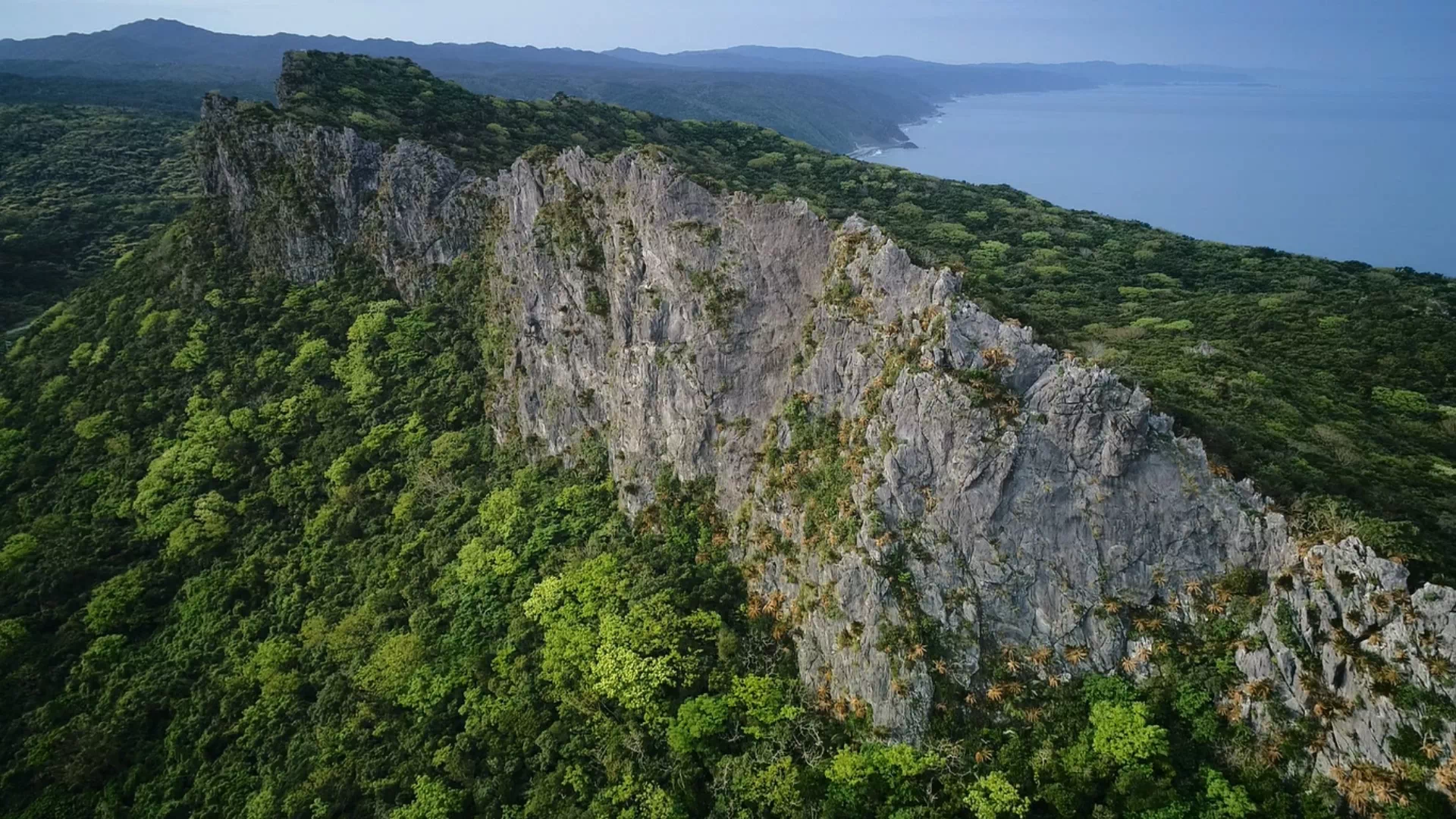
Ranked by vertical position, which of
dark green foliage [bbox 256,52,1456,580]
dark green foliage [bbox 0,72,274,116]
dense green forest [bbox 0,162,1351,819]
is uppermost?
dark green foliage [bbox 0,72,274,116]

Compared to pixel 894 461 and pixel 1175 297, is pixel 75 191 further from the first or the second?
pixel 1175 297

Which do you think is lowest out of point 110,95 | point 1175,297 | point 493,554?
point 493,554

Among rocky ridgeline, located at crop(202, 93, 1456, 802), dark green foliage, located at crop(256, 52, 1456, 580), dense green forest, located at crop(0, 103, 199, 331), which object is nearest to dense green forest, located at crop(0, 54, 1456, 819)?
dark green foliage, located at crop(256, 52, 1456, 580)

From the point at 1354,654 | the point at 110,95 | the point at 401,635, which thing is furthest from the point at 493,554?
the point at 110,95

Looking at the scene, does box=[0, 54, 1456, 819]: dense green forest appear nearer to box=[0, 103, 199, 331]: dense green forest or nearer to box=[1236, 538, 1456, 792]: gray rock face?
box=[1236, 538, 1456, 792]: gray rock face

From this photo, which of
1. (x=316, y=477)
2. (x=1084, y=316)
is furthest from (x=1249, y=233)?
(x=316, y=477)

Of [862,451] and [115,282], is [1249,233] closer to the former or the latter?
[862,451]

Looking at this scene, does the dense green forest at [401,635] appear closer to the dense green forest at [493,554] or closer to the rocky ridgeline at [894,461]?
the dense green forest at [493,554]
